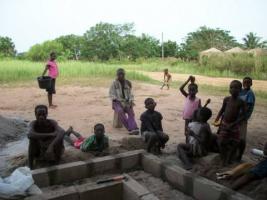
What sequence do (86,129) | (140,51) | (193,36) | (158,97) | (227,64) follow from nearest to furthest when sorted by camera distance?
(86,129) → (158,97) → (227,64) → (140,51) → (193,36)

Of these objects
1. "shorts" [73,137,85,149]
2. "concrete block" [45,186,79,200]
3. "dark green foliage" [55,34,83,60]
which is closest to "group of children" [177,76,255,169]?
"concrete block" [45,186,79,200]

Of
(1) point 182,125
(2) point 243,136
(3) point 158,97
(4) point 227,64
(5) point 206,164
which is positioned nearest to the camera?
(5) point 206,164

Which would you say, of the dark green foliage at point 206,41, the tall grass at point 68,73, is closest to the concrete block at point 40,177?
the tall grass at point 68,73

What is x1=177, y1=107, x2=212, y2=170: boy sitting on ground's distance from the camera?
182 inches

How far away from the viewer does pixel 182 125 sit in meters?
8.03

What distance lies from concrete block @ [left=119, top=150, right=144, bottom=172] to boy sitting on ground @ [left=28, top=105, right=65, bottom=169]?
2.70 feet

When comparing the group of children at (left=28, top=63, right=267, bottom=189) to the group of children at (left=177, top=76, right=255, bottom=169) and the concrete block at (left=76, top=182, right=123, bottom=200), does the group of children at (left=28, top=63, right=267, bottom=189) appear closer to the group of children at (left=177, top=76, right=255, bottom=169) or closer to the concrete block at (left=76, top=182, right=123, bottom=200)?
the group of children at (left=177, top=76, right=255, bottom=169)

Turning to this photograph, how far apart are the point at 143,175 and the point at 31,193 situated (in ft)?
5.21

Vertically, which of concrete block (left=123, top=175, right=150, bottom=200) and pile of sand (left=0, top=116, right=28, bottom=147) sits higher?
pile of sand (left=0, top=116, right=28, bottom=147)

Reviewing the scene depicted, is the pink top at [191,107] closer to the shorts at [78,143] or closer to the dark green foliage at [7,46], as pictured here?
the shorts at [78,143]

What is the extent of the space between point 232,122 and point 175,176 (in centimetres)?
119

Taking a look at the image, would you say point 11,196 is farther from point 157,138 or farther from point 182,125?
point 182,125

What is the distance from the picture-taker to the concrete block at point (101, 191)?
384cm

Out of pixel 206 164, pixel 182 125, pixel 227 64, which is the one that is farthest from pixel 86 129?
pixel 227 64
